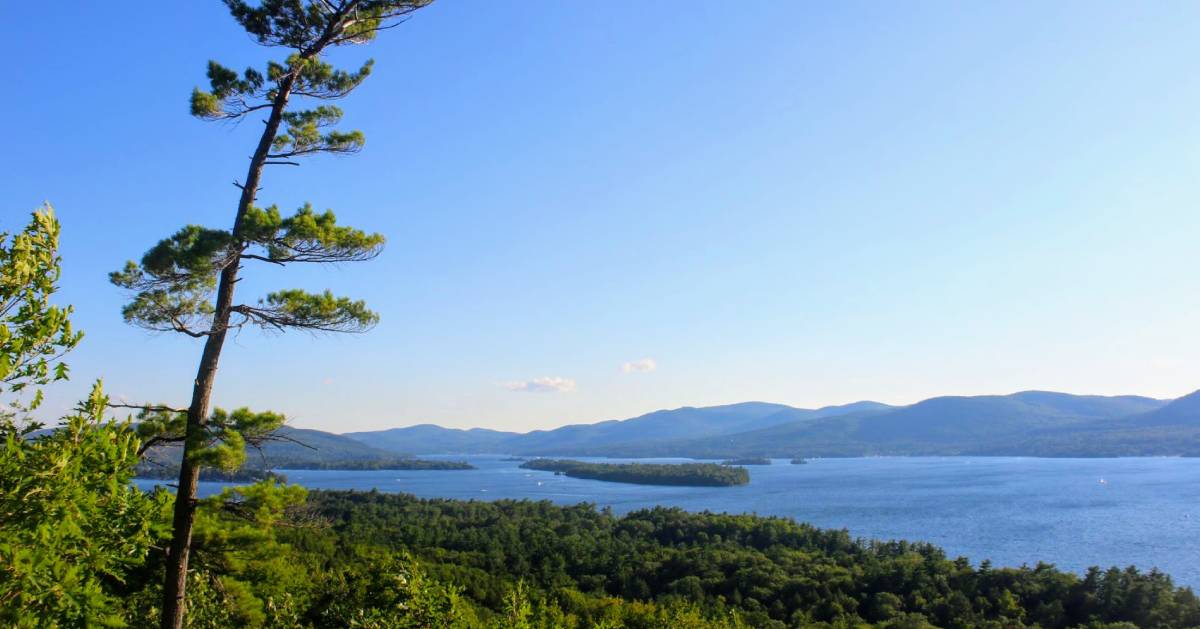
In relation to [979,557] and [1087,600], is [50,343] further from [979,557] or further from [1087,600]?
[979,557]

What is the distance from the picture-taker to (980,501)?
303ft

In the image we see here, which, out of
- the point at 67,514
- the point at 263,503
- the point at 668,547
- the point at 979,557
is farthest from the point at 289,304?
the point at 979,557

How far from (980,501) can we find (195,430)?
103165mm

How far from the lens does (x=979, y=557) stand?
56.9m

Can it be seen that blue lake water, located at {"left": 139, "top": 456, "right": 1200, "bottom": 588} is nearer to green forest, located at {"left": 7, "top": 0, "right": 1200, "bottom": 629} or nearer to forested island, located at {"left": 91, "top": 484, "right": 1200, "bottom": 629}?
forested island, located at {"left": 91, "top": 484, "right": 1200, "bottom": 629}

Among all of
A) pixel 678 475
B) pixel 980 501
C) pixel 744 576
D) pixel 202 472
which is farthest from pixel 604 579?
pixel 678 475

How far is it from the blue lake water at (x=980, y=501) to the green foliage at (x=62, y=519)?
196ft

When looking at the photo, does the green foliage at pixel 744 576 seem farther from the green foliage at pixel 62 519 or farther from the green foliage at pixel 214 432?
the green foliage at pixel 62 519

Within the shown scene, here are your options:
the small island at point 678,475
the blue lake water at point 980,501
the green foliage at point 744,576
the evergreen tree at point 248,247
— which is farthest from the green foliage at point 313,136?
the small island at point 678,475

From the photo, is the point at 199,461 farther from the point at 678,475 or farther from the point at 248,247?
the point at 678,475

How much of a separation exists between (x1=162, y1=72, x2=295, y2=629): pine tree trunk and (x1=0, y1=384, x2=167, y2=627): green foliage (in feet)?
5.44

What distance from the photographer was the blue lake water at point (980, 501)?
5925cm

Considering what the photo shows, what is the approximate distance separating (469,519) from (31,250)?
72973mm

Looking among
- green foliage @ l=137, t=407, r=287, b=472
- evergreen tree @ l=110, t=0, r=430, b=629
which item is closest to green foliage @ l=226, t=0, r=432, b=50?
evergreen tree @ l=110, t=0, r=430, b=629
